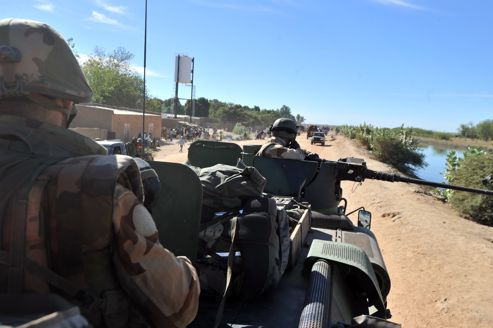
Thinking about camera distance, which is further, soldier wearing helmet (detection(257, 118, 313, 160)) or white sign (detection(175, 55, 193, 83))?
white sign (detection(175, 55, 193, 83))

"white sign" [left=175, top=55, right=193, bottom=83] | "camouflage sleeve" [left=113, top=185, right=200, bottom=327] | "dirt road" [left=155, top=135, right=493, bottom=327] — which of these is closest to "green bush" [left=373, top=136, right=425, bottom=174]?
"dirt road" [left=155, top=135, right=493, bottom=327]

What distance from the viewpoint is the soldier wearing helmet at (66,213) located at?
4.71 feet

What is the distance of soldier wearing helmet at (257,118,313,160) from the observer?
17.9 ft

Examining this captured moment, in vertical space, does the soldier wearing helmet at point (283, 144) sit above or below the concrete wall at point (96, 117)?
above

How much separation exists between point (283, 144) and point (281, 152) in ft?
1.72

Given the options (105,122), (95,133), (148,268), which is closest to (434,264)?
(148,268)

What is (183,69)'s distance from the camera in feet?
221

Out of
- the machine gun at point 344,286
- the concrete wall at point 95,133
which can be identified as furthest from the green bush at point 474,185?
the concrete wall at point 95,133

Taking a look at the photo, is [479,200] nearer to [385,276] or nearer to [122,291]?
[385,276]

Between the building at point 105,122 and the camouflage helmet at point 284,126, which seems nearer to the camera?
the camouflage helmet at point 284,126

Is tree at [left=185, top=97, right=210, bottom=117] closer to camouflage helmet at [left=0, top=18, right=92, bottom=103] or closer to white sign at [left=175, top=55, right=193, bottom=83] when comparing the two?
white sign at [left=175, top=55, right=193, bottom=83]

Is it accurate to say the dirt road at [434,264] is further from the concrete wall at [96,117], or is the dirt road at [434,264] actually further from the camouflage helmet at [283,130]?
the concrete wall at [96,117]

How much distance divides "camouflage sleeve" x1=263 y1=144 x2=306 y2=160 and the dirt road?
256 centimetres

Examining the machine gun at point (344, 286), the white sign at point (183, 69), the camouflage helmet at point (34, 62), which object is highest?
the white sign at point (183, 69)
